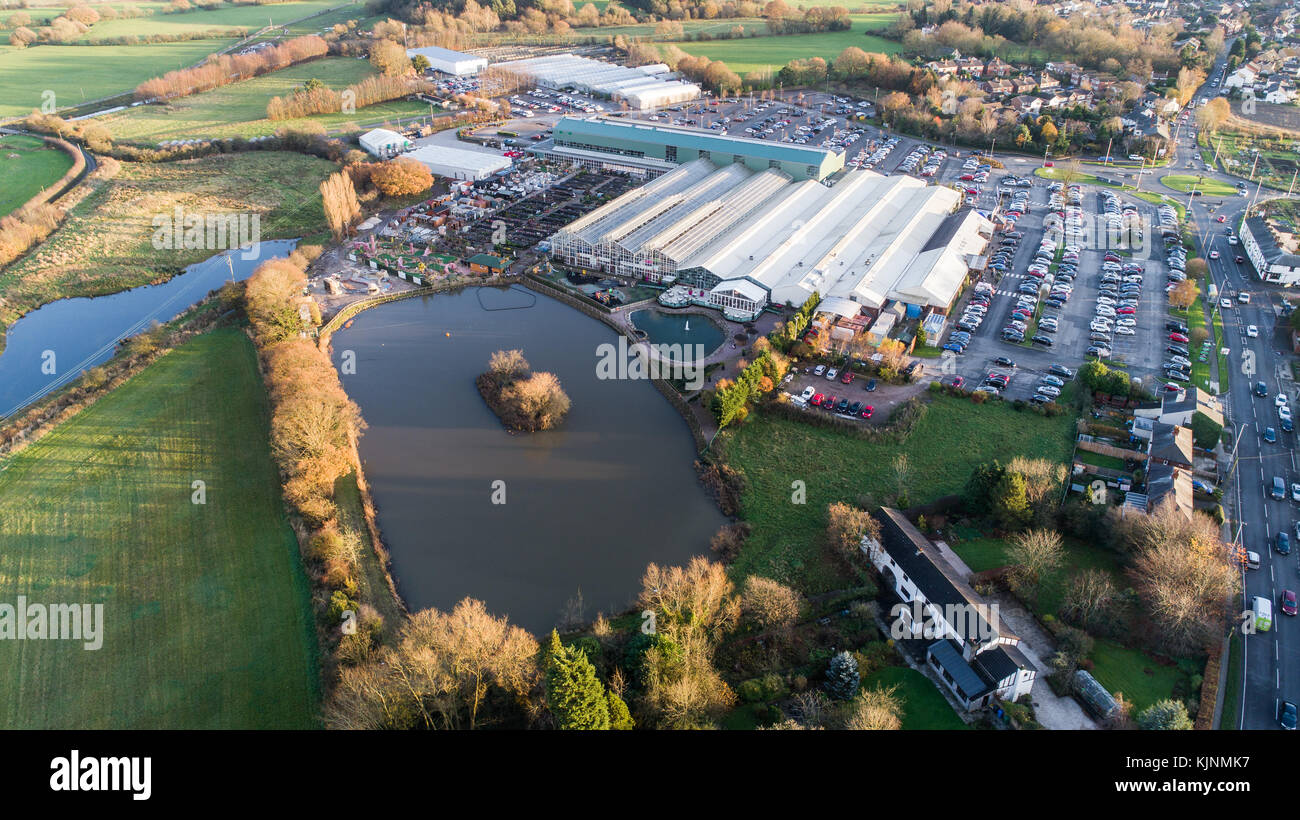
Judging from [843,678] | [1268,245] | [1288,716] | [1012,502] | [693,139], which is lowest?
[1288,716]

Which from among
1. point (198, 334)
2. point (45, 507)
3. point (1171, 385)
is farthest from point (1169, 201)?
point (45, 507)

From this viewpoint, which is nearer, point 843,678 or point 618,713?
point 618,713

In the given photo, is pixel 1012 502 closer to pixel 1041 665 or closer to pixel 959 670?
pixel 1041 665

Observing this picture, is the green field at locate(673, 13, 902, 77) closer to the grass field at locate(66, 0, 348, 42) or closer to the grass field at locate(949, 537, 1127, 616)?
the grass field at locate(66, 0, 348, 42)

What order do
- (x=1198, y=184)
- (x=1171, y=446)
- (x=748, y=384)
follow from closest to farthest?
(x=1171, y=446)
(x=748, y=384)
(x=1198, y=184)

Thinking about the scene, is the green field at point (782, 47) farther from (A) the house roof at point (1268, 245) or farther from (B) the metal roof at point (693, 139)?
(A) the house roof at point (1268, 245)

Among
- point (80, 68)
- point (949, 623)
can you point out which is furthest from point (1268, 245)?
point (80, 68)

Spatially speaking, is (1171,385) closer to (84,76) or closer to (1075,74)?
(1075,74)

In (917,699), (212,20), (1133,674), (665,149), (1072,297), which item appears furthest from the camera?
(212,20)
